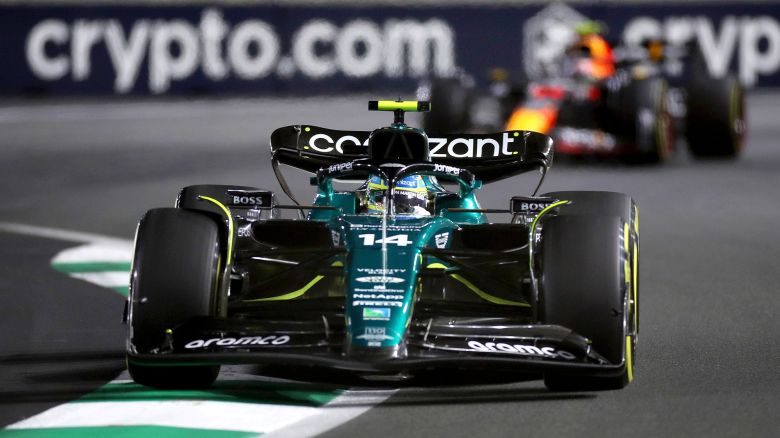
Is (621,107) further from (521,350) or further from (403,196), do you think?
(521,350)

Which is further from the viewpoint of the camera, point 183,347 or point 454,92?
point 454,92

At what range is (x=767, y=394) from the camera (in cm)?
700

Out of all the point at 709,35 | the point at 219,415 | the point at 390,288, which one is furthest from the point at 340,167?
the point at 709,35

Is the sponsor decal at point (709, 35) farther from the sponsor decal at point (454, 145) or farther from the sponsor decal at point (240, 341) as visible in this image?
the sponsor decal at point (240, 341)

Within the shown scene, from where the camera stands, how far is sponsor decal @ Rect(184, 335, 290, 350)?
21.8 ft

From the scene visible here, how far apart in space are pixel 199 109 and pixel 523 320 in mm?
21190

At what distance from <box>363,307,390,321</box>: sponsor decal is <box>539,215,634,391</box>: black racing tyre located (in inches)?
27.8

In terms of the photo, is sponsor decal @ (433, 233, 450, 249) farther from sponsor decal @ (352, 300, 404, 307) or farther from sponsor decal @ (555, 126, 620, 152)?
sponsor decal @ (555, 126, 620, 152)

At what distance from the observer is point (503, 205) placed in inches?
591

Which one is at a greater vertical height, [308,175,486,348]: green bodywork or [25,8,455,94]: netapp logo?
[25,8,455,94]: netapp logo

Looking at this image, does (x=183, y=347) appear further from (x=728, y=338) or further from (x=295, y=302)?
(x=728, y=338)

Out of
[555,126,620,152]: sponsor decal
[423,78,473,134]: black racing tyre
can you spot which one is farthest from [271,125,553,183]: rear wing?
[423,78,473,134]: black racing tyre

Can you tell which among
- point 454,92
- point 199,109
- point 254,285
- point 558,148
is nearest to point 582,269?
point 254,285

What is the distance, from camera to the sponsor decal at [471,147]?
8.91 meters
